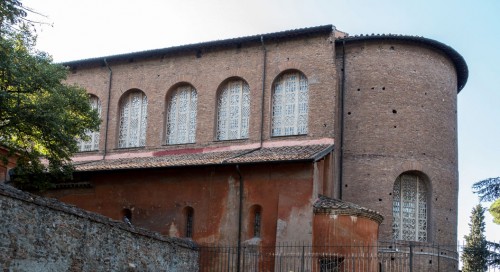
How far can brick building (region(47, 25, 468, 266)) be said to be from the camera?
886 inches

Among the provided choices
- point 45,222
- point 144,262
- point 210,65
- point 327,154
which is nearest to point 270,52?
point 210,65

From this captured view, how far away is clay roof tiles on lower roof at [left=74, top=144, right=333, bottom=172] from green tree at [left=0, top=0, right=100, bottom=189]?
1904 millimetres

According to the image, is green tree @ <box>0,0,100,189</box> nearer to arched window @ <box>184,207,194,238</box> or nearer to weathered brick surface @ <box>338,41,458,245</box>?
arched window @ <box>184,207,194,238</box>

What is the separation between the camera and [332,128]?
24.0 meters

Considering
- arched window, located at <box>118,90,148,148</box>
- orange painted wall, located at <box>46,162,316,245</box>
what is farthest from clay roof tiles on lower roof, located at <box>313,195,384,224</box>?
arched window, located at <box>118,90,148,148</box>

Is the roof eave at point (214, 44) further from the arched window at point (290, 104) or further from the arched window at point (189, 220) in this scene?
the arched window at point (189, 220)

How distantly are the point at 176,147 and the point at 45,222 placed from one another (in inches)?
486

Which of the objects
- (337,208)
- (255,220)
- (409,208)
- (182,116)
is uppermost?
(182,116)

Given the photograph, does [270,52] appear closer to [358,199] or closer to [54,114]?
[358,199]

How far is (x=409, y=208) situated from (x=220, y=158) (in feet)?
22.3

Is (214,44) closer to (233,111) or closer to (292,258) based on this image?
(233,111)

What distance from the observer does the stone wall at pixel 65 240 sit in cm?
1337

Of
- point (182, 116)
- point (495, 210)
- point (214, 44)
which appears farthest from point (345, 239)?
point (495, 210)

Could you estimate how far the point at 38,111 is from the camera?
21.0 meters
